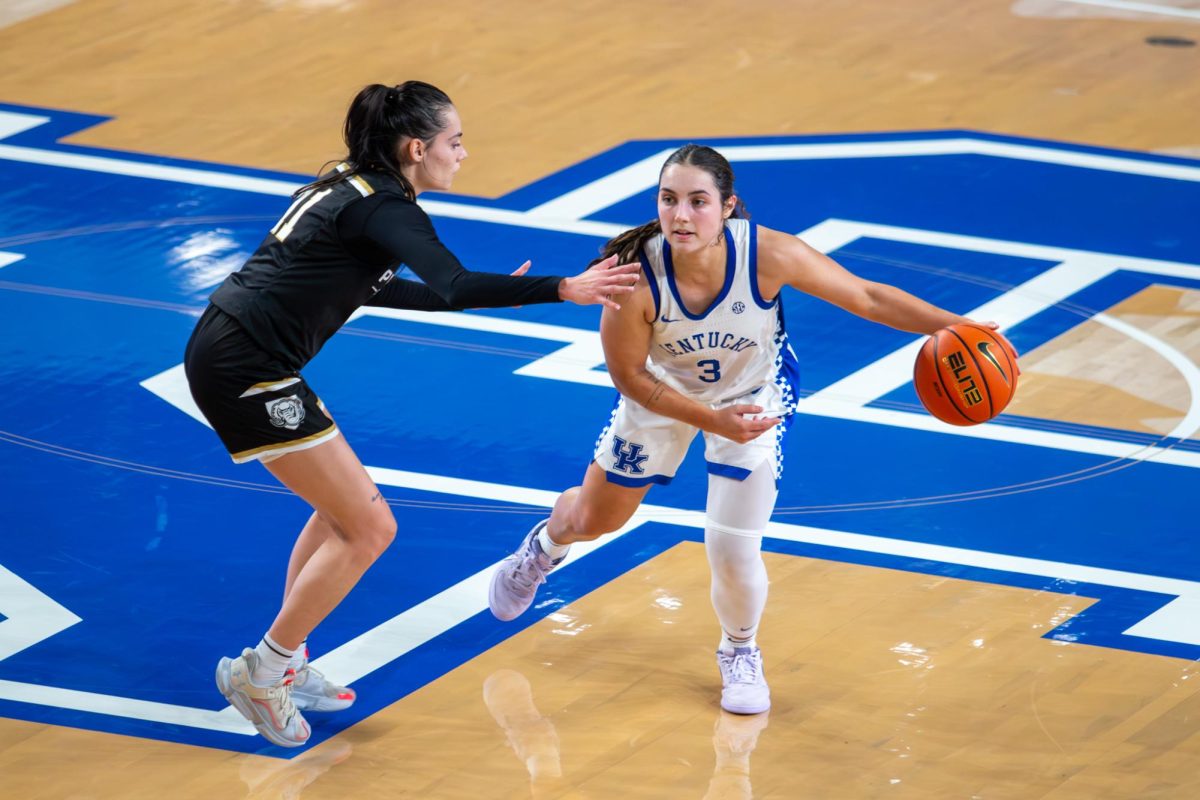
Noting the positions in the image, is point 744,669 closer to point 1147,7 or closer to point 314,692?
point 314,692

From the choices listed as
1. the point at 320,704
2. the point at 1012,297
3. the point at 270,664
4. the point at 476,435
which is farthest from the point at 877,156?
the point at 270,664

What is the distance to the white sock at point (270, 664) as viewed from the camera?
20.8 feet

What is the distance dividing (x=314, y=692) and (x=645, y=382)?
148cm

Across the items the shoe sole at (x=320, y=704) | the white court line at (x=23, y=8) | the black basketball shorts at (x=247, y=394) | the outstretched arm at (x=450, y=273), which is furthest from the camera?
the white court line at (x=23, y=8)

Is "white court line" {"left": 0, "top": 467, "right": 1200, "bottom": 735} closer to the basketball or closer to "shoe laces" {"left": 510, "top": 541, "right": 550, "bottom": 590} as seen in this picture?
"shoe laces" {"left": 510, "top": 541, "right": 550, "bottom": 590}

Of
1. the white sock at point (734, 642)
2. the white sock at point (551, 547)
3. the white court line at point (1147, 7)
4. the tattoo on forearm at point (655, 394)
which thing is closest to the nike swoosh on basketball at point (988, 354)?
the tattoo on forearm at point (655, 394)

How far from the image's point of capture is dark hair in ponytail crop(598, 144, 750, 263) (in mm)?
6195

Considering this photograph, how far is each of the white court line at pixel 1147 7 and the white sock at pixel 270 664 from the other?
441 inches

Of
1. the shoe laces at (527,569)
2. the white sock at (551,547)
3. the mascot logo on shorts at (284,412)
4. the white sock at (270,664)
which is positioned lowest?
the shoe laces at (527,569)

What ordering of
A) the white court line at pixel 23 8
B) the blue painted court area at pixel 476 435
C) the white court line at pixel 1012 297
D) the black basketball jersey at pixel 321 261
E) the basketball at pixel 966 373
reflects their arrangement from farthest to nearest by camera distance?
the white court line at pixel 23 8 → the white court line at pixel 1012 297 → the blue painted court area at pixel 476 435 → the basketball at pixel 966 373 → the black basketball jersey at pixel 321 261

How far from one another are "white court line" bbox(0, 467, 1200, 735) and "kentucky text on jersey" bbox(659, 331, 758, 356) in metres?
1.48

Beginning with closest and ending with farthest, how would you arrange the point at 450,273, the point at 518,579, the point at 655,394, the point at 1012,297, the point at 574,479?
the point at 450,273
the point at 655,394
the point at 518,579
the point at 574,479
the point at 1012,297

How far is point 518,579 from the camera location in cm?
720

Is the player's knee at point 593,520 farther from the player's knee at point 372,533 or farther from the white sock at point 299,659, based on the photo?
the white sock at point 299,659
